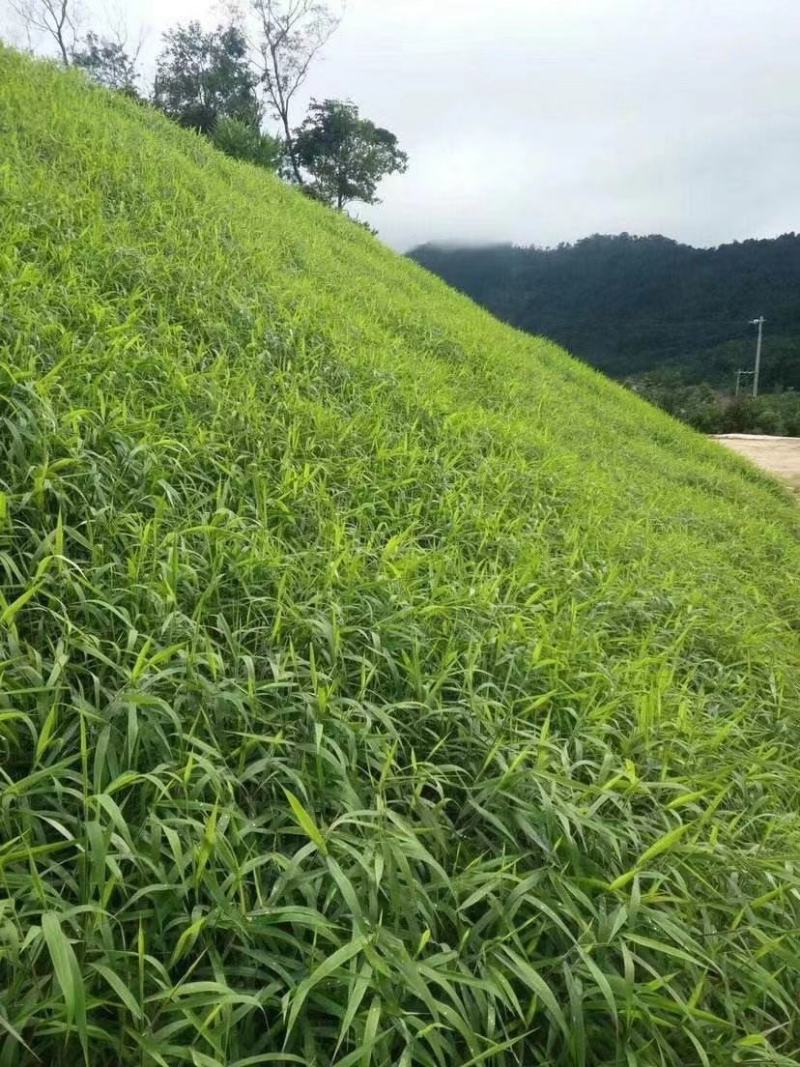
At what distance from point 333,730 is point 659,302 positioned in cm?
4297

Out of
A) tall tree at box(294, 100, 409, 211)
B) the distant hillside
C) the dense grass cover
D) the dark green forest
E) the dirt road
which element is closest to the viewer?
the dense grass cover

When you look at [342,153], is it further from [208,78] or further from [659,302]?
[659,302]

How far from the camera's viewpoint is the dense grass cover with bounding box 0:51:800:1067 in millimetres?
1132

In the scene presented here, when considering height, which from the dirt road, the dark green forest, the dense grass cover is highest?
the dark green forest

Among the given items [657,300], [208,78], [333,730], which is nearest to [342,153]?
[208,78]

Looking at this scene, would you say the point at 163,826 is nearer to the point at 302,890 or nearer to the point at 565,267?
the point at 302,890

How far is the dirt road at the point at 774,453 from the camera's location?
9.79 metres

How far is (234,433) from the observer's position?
2.66 meters

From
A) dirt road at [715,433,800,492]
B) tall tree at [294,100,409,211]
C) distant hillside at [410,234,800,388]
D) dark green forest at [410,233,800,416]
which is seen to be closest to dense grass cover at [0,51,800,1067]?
dirt road at [715,433,800,492]

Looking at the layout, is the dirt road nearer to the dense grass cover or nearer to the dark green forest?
the dense grass cover

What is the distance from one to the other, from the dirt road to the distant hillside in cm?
1758

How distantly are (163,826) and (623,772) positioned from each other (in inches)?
38.0

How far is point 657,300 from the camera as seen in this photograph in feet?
131

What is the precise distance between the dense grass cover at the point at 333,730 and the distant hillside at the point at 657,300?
30056 mm
